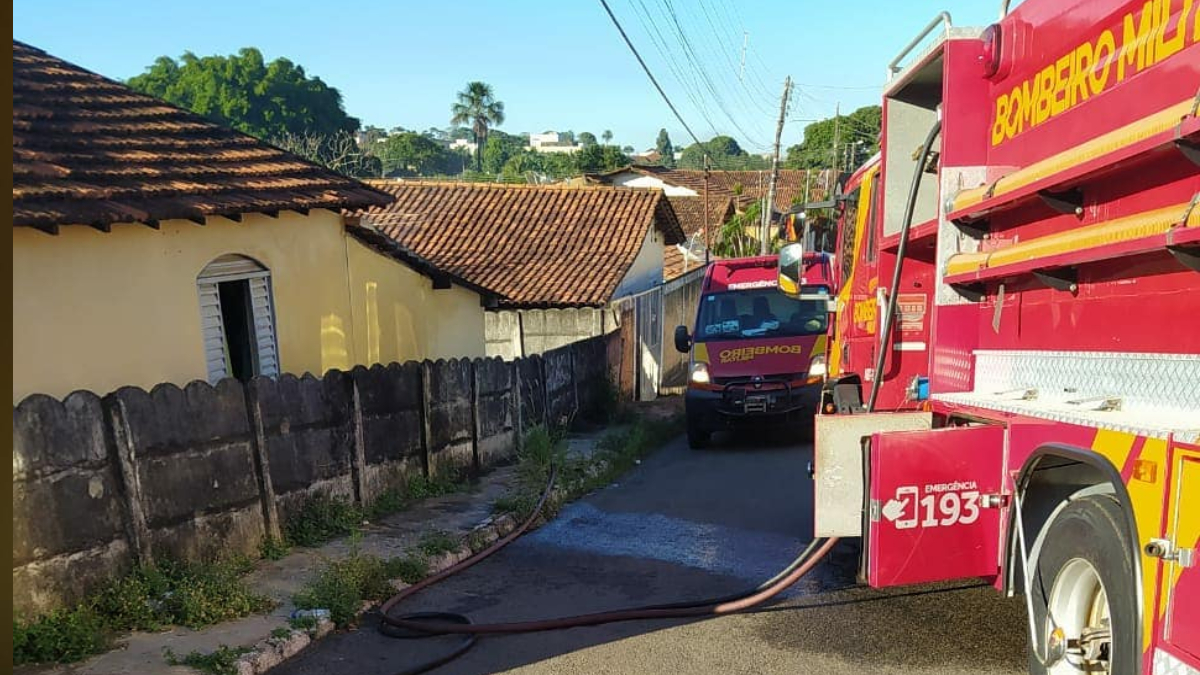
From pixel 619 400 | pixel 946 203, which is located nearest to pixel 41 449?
pixel 946 203

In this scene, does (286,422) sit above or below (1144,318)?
below

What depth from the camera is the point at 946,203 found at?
4961mm

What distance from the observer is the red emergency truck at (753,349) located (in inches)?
481

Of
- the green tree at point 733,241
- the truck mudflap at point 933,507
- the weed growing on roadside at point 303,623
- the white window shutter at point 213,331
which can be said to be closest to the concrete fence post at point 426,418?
the white window shutter at point 213,331

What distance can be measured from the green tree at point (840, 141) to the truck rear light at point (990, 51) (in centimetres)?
3915

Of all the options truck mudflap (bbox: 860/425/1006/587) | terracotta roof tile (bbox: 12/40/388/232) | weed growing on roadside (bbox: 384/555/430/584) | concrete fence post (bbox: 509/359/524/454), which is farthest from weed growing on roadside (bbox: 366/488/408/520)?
truck mudflap (bbox: 860/425/1006/587)

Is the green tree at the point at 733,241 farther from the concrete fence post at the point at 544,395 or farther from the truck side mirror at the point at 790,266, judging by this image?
the truck side mirror at the point at 790,266

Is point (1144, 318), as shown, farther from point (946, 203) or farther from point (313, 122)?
point (313, 122)

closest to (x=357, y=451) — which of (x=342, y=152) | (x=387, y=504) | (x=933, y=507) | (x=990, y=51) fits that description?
(x=387, y=504)

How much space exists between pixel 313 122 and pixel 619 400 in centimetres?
6144

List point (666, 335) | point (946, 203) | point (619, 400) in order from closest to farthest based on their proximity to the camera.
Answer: point (946, 203) → point (619, 400) → point (666, 335)

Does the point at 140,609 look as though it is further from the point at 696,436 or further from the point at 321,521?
the point at 696,436

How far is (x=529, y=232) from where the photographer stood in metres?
23.8

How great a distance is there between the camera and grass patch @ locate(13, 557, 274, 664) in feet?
16.5
